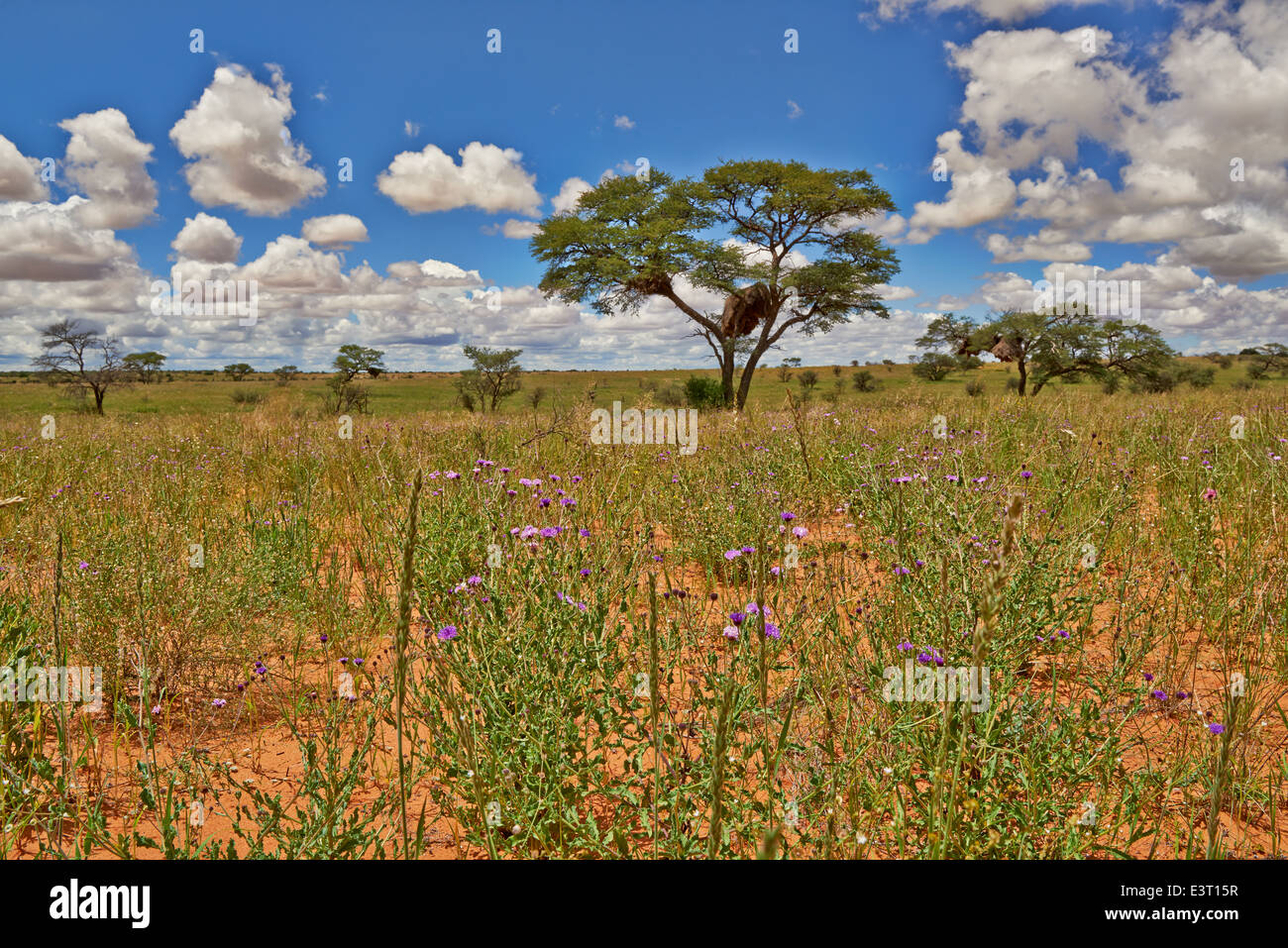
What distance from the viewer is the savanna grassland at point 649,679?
1.72 m

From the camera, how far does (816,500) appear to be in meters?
5.07

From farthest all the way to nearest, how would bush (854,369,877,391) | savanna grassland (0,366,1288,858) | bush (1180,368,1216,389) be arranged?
bush (854,369,877,391), bush (1180,368,1216,389), savanna grassland (0,366,1288,858)

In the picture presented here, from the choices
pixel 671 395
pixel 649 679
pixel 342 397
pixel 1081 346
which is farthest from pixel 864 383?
pixel 649 679

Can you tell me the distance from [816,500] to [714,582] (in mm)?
1563

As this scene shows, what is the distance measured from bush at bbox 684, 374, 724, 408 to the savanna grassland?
19.0 meters

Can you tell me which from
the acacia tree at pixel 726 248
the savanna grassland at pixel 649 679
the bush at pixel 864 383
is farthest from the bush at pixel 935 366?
the savanna grassland at pixel 649 679

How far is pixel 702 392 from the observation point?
79.2ft

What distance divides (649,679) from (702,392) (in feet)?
76.3

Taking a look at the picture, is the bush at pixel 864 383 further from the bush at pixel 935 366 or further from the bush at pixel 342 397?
the bush at pixel 342 397

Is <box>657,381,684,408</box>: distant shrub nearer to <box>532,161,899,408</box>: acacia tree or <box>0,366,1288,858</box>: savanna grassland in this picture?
<box>532,161,899,408</box>: acacia tree

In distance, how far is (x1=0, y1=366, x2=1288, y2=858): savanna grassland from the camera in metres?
1.72

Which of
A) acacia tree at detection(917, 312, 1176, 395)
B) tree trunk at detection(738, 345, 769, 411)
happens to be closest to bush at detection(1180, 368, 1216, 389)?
acacia tree at detection(917, 312, 1176, 395)
